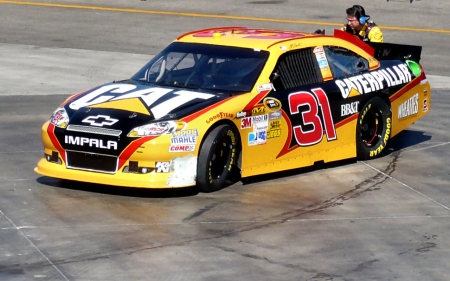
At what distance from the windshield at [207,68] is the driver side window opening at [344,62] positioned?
3.23 feet

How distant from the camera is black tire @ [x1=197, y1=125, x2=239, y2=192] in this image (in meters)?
8.28

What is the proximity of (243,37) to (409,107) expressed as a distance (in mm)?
2421

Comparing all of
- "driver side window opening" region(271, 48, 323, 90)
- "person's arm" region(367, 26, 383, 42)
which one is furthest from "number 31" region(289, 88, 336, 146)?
"person's arm" region(367, 26, 383, 42)

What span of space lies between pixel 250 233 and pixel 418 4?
2017 centimetres

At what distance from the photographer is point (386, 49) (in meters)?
11.5

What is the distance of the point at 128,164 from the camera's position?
8.10 meters

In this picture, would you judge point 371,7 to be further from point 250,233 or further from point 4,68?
point 250,233

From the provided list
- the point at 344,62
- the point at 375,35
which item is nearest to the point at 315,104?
the point at 344,62

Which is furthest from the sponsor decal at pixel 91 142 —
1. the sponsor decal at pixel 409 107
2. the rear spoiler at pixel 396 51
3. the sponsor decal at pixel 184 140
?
the rear spoiler at pixel 396 51

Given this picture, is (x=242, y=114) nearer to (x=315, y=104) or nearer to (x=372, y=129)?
(x=315, y=104)

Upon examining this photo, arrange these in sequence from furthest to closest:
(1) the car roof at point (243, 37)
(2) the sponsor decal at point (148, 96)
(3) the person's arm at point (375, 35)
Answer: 1. (3) the person's arm at point (375, 35)
2. (1) the car roof at point (243, 37)
3. (2) the sponsor decal at point (148, 96)

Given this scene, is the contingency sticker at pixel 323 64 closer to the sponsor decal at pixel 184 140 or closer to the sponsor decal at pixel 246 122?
the sponsor decal at pixel 246 122

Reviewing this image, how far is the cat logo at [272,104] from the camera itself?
8922 mm

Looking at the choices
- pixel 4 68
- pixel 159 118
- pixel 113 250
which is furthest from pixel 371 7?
pixel 113 250
